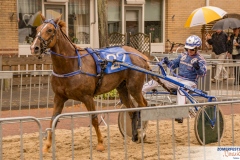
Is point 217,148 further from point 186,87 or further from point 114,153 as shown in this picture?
point 186,87

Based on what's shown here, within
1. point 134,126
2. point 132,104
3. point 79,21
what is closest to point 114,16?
point 79,21

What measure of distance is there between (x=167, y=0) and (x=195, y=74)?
14060 mm

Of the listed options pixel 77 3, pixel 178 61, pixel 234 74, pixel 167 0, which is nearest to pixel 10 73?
pixel 178 61

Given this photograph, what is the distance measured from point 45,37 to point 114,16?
49.7ft

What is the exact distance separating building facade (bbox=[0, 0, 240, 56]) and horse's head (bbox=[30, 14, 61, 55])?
12219 millimetres

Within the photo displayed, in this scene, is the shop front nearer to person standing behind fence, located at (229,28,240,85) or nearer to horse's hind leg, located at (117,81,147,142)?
person standing behind fence, located at (229,28,240,85)

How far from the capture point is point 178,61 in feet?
35.9

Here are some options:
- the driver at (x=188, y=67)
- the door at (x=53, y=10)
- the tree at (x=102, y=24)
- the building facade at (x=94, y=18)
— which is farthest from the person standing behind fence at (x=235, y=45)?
the driver at (x=188, y=67)

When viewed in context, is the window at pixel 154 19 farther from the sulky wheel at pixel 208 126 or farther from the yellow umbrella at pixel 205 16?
the sulky wheel at pixel 208 126

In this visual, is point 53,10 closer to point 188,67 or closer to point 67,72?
point 188,67

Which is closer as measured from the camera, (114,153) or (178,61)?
(114,153)

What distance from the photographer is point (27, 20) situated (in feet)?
71.3

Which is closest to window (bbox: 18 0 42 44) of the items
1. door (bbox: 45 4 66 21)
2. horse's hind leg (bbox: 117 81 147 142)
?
door (bbox: 45 4 66 21)

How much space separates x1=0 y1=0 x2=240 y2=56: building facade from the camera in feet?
69.5
